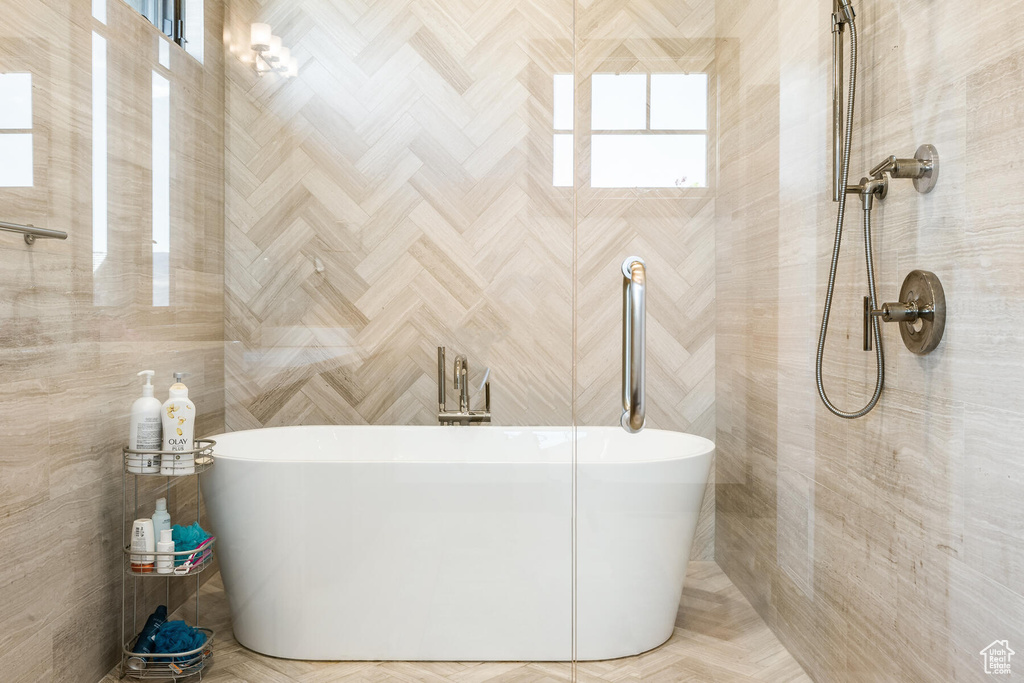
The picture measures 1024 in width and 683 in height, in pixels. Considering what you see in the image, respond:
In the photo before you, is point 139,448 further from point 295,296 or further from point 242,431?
point 295,296

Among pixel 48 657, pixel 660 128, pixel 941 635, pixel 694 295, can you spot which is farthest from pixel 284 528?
pixel 941 635

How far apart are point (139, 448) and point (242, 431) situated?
1.00 feet

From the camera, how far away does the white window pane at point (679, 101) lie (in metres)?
1.66

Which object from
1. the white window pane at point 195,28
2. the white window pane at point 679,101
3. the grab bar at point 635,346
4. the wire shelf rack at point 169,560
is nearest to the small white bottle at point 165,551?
the wire shelf rack at point 169,560

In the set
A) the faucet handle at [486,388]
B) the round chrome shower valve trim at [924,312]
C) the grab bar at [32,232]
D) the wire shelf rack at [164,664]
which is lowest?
the wire shelf rack at [164,664]

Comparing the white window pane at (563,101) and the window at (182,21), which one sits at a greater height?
the window at (182,21)

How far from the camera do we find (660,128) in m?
1.69

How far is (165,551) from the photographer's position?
206cm

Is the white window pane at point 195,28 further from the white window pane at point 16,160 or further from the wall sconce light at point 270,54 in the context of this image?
the white window pane at point 16,160

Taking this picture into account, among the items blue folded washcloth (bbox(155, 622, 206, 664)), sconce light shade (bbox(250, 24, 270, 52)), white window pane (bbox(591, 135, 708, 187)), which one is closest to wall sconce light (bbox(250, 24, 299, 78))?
sconce light shade (bbox(250, 24, 270, 52))

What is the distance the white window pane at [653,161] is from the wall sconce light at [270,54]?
1188mm

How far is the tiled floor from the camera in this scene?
175 cm

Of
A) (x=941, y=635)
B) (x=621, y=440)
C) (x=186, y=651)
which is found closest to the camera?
(x=941, y=635)

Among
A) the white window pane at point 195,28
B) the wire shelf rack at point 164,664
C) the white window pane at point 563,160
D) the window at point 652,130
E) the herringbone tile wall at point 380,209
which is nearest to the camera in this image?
the window at point 652,130
